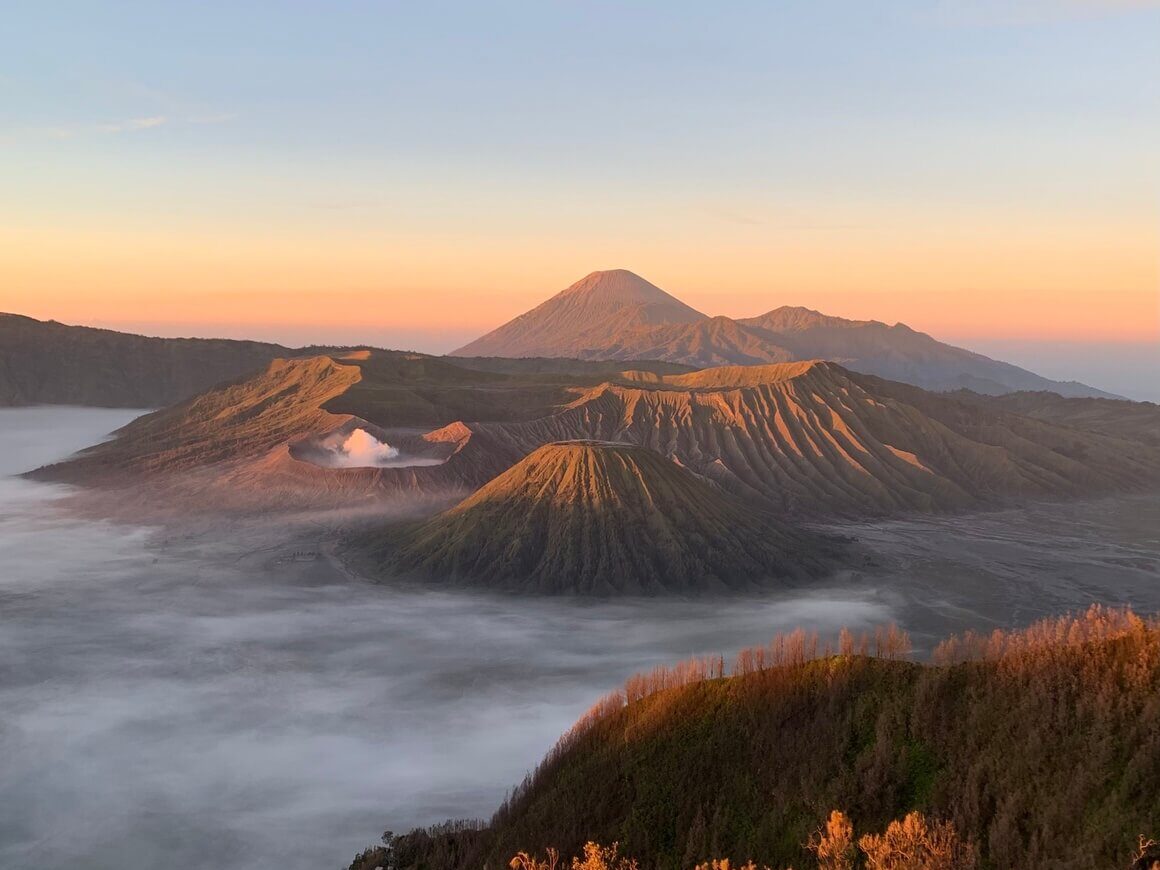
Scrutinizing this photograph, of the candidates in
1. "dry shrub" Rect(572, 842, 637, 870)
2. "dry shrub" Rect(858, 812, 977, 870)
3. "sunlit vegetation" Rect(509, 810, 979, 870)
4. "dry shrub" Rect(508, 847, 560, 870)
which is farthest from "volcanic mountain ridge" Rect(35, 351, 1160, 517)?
"dry shrub" Rect(858, 812, 977, 870)

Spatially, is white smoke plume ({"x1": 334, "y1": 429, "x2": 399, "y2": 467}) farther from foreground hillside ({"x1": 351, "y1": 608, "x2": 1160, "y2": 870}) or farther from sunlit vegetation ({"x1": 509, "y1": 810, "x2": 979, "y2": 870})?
sunlit vegetation ({"x1": 509, "y1": 810, "x2": 979, "y2": 870})

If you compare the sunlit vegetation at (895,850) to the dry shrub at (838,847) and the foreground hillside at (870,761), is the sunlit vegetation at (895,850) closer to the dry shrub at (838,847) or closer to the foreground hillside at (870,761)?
the dry shrub at (838,847)

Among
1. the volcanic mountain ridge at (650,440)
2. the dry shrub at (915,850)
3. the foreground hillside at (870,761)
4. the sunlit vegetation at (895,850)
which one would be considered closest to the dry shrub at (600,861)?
the sunlit vegetation at (895,850)

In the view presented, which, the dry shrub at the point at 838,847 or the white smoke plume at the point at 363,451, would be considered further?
the white smoke plume at the point at 363,451

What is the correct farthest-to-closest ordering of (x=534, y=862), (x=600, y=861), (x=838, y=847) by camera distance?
(x=534, y=862) → (x=838, y=847) → (x=600, y=861)

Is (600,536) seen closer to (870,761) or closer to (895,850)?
(870,761)

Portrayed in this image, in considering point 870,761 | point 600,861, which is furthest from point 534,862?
point 870,761
